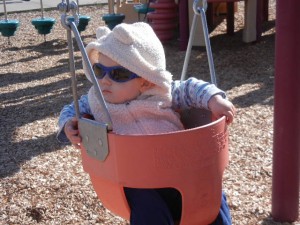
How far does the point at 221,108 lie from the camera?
1.46 m

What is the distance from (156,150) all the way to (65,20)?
0.36 meters

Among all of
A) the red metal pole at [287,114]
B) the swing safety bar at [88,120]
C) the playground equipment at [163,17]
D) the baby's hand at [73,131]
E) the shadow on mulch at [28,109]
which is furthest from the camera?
the playground equipment at [163,17]

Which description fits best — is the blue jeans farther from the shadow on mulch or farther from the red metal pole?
the shadow on mulch

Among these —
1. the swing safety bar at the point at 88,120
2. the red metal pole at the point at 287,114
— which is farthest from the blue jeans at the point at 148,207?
the red metal pole at the point at 287,114

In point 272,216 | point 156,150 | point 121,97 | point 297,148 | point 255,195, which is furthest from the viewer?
point 255,195

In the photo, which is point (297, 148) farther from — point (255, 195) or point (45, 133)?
point (45, 133)

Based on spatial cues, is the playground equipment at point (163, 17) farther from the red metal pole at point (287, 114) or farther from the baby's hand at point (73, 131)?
the baby's hand at point (73, 131)

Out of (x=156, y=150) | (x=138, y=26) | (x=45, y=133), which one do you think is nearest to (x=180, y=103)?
(x=138, y=26)

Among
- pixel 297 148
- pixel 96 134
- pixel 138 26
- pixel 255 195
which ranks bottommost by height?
pixel 255 195

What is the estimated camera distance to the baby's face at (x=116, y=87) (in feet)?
4.81

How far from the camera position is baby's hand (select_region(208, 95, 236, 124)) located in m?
1.46

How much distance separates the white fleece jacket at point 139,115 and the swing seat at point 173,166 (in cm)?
14

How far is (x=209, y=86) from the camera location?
1.54 metres

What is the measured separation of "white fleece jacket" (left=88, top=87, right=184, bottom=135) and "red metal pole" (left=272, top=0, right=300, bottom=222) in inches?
21.6
